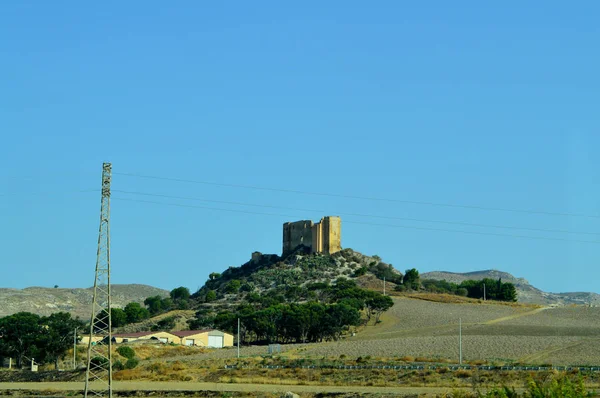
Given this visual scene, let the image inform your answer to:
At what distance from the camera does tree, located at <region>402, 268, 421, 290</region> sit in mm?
150500

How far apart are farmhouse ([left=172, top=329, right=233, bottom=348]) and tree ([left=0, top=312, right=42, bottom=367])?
17.5m

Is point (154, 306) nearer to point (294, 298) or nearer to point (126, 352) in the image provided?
point (294, 298)

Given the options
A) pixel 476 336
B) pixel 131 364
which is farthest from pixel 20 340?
pixel 476 336

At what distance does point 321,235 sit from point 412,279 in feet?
55.4

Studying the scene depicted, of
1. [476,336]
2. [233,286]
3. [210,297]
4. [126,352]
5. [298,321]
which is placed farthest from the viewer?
[233,286]

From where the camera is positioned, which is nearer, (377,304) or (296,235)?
(377,304)

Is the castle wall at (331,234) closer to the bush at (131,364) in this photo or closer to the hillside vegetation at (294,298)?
the hillside vegetation at (294,298)

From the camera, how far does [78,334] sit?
84.0m

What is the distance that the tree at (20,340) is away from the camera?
7819 cm

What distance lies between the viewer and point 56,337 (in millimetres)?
78938

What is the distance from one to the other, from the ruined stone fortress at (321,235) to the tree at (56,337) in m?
73.7

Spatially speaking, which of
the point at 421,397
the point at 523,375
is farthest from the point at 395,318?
the point at 421,397

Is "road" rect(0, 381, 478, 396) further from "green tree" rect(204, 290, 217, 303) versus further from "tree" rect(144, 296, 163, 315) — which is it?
"tree" rect(144, 296, 163, 315)

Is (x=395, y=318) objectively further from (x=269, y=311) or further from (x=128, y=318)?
(x=128, y=318)
